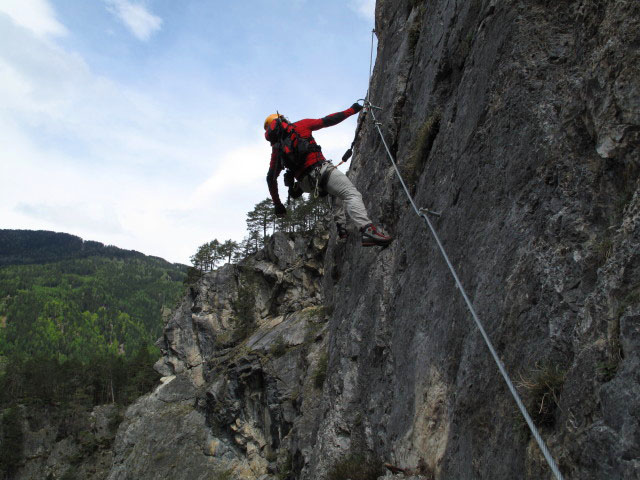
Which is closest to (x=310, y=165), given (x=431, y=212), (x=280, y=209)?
(x=280, y=209)

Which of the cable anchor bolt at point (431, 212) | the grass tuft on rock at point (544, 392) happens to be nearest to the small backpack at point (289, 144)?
the cable anchor bolt at point (431, 212)

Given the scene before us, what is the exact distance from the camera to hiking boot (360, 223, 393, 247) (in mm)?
8213

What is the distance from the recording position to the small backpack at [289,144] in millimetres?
8891

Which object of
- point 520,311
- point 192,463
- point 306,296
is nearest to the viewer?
point 520,311

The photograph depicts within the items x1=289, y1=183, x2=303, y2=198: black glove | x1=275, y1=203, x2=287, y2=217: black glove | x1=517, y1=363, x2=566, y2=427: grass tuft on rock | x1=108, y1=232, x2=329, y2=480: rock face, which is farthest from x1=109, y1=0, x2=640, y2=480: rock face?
x1=108, y1=232, x2=329, y2=480: rock face

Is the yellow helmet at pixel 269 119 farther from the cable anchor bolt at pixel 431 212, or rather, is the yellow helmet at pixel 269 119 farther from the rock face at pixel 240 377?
the rock face at pixel 240 377

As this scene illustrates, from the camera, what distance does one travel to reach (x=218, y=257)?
2869 inches

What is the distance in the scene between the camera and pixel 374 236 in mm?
8219

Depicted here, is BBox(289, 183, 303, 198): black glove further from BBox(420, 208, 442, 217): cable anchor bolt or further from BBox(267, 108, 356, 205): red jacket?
BBox(420, 208, 442, 217): cable anchor bolt

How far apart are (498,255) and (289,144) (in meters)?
5.55

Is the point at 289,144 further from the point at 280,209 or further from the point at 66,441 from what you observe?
the point at 66,441

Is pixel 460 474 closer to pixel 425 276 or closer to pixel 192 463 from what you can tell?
pixel 425 276

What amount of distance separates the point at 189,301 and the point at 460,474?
54.7 m

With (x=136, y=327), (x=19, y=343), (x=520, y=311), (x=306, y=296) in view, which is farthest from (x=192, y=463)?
(x=136, y=327)
